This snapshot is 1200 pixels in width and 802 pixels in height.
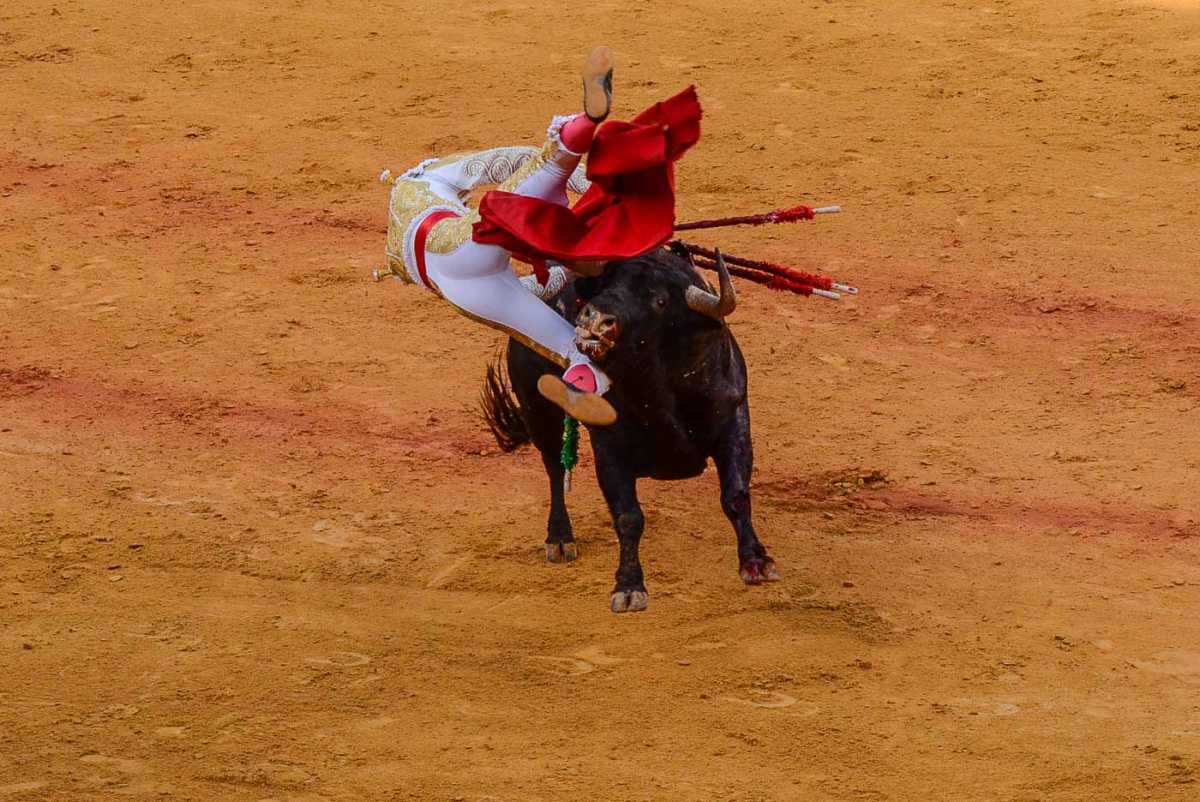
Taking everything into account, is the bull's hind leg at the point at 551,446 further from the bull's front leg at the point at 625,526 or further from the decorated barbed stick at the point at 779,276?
the decorated barbed stick at the point at 779,276

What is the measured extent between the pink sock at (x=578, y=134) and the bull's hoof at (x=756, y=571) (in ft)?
5.05

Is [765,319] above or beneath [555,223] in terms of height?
beneath

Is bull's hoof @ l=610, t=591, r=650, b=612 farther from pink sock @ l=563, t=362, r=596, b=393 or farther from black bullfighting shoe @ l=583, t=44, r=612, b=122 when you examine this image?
black bullfighting shoe @ l=583, t=44, r=612, b=122

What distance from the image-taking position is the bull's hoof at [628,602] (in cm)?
673

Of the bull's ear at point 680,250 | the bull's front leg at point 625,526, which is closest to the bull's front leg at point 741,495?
the bull's front leg at point 625,526

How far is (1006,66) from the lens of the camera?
12.7 meters

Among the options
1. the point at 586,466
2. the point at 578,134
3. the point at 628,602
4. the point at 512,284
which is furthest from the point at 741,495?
the point at 586,466

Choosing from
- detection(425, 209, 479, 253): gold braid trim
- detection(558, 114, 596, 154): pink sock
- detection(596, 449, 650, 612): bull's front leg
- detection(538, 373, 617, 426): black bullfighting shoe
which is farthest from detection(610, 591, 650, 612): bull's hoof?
detection(558, 114, 596, 154): pink sock

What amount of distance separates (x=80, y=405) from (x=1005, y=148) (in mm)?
5613

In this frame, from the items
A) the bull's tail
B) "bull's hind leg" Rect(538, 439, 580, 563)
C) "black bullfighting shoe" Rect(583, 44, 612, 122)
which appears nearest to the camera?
"black bullfighting shoe" Rect(583, 44, 612, 122)

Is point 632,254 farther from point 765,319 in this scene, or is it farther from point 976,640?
point 765,319

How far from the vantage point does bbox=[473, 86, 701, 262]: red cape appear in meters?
6.24

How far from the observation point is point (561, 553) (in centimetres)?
788

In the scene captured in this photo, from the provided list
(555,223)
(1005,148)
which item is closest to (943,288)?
(1005,148)
